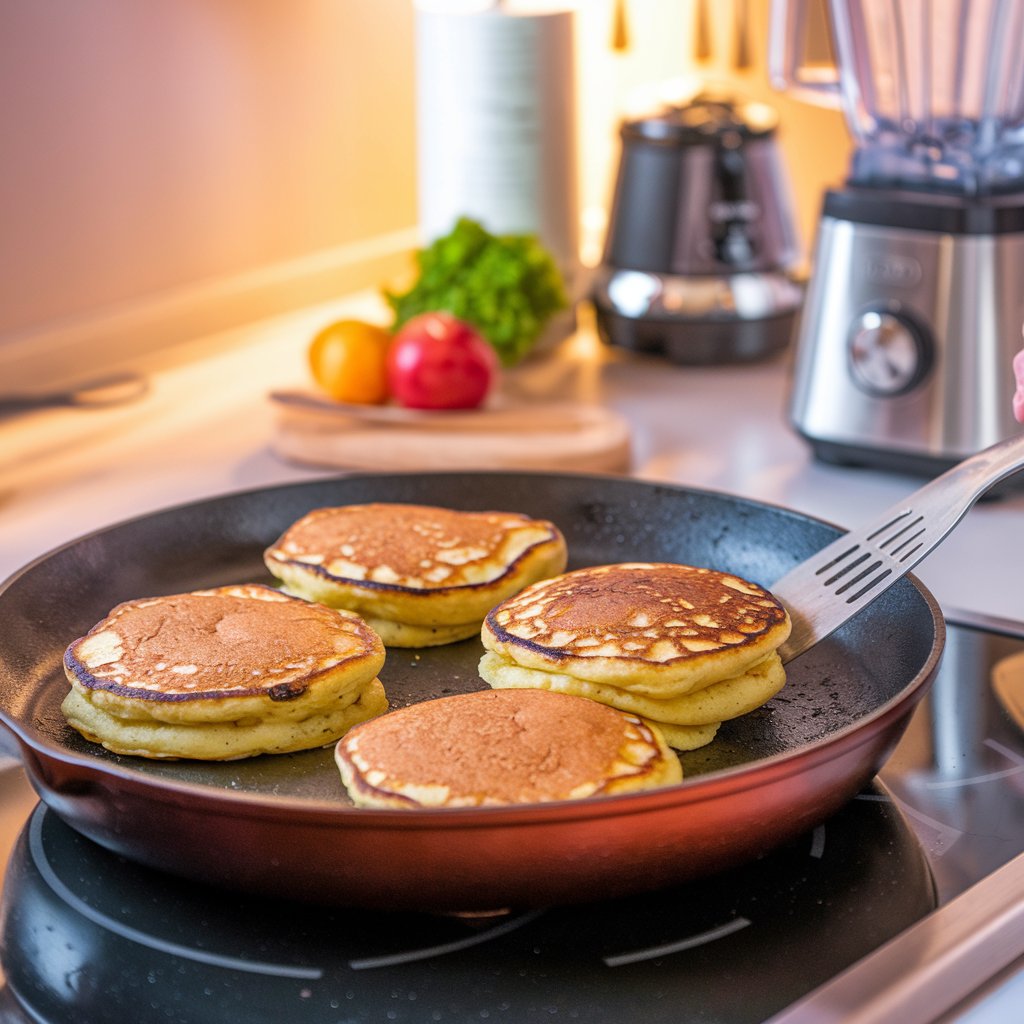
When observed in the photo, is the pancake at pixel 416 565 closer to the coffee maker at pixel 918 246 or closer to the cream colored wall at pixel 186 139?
the coffee maker at pixel 918 246

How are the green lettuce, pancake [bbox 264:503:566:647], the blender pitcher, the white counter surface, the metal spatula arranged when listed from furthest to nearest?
the green lettuce < the blender pitcher < the white counter surface < pancake [bbox 264:503:566:647] < the metal spatula

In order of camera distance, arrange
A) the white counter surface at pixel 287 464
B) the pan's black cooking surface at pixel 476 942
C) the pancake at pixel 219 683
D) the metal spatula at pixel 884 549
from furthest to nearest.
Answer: the white counter surface at pixel 287 464 → the metal spatula at pixel 884 549 → the pancake at pixel 219 683 → the pan's black cooking surface at pixel 476 942

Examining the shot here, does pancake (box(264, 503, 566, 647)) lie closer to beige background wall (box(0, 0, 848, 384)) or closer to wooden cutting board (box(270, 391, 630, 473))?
wooden cutting board (box(270, 391, 630, 473))

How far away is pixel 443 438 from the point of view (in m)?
1.68

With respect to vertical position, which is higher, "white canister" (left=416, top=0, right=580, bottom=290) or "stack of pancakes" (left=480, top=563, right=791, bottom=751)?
"white canister" (left=416, top=0, right=580, bottom=290)

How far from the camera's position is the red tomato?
179cm

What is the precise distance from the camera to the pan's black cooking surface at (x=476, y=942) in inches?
28.1

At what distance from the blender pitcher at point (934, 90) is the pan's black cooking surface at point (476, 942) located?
3.19 ft

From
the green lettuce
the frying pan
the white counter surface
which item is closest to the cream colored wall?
the white counter surface

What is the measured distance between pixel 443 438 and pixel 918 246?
1.91ft

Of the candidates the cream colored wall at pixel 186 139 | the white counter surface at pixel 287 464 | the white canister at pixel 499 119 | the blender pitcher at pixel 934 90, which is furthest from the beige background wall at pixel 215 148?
the blender pitcher at pixel 934 90

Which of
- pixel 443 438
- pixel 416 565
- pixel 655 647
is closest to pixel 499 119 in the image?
pixel 443 438

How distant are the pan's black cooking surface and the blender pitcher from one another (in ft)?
3.19

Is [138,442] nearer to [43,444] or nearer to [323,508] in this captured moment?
[43,444]
